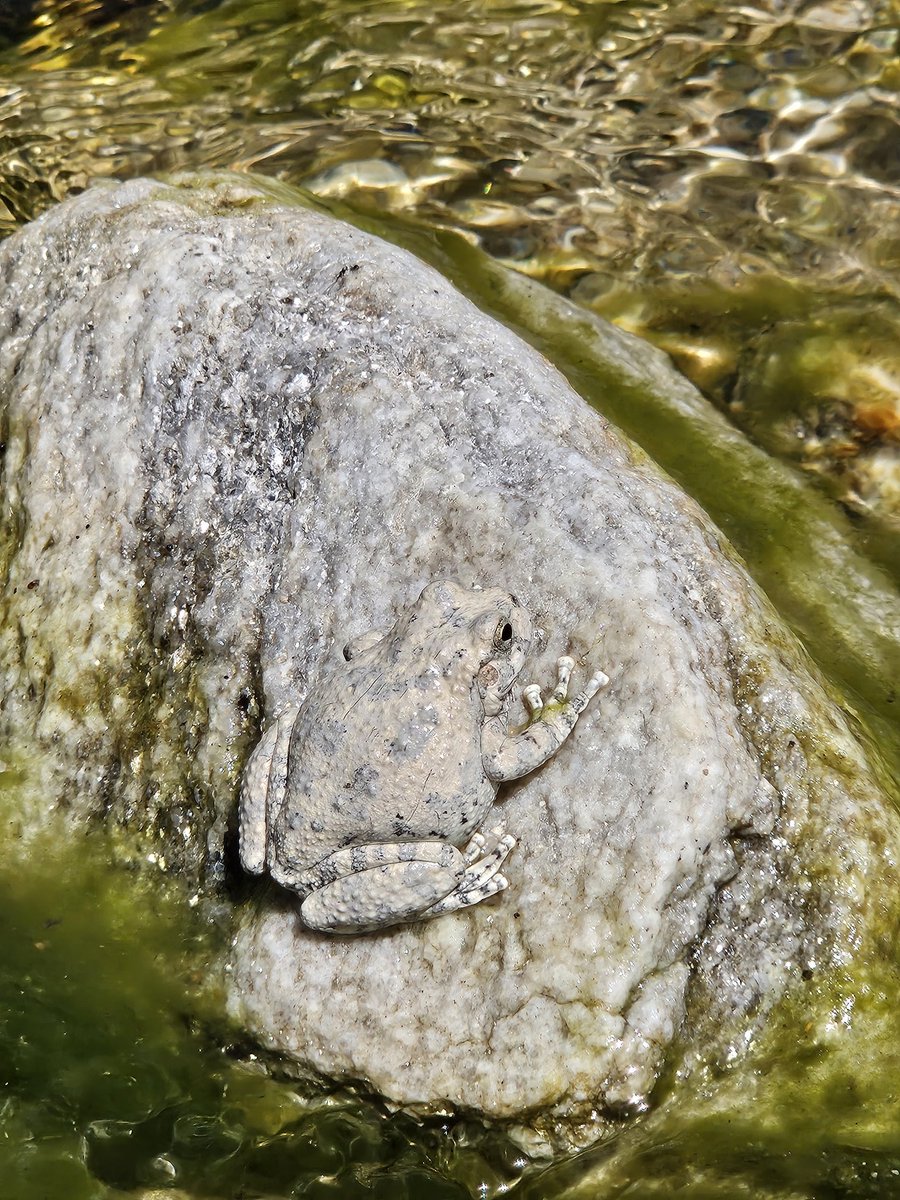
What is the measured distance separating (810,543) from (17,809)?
4112mm

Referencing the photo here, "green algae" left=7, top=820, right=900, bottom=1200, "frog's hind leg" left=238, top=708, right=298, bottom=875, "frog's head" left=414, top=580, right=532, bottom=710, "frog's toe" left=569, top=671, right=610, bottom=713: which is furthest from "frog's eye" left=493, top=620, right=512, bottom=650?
"green algae" left=7, top=820, right=900, bottom=1200

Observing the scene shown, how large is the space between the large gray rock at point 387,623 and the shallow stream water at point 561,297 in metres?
0.25

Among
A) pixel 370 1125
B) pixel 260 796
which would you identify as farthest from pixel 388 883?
pixel 370 1125

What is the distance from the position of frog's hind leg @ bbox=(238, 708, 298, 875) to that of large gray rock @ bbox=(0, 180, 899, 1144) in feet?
0.83

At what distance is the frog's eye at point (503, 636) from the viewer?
390cm

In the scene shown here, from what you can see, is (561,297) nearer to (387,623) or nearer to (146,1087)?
(387,623)

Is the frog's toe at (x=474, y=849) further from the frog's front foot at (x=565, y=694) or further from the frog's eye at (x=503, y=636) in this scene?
the frog's eye at (x=503, y=636)

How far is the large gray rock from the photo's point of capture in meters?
3.73

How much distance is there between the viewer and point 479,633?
12.7ft

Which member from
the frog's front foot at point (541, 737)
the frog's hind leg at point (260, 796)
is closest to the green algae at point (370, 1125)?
the frog's hind leg at point (260, 796)

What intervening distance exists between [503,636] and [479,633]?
0.35ft

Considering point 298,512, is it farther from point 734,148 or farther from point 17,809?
point 734,148

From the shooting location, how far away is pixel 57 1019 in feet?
13.3

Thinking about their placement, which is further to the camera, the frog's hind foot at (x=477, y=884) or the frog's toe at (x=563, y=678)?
the frog's toe at (x=563, y=678)
